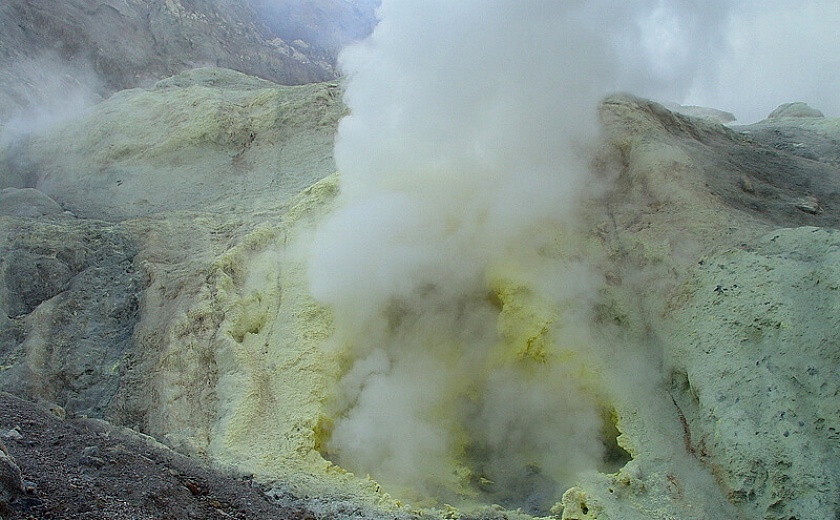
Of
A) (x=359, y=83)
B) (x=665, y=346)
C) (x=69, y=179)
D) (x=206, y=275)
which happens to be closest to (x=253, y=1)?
(x=69, y=179)

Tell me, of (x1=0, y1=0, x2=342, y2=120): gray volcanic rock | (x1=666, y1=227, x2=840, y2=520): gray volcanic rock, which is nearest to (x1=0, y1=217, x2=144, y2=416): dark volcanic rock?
(x1=666, y1=227, x2=840, y2=520): gray volcanic rock

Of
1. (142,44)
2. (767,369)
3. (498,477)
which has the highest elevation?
(142,44)

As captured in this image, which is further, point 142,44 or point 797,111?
point 142,44

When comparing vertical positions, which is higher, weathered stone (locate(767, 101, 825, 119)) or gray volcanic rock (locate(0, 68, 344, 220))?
weathered stone (locate(767, 101, 825, 119))

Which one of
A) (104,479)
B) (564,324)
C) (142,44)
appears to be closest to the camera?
(104,479)

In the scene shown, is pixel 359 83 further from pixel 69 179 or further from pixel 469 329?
pixel 69 179

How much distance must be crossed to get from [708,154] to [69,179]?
883 centimetres

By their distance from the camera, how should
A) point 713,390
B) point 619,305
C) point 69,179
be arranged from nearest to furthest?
point 713,390, point 619,305, point 69,179

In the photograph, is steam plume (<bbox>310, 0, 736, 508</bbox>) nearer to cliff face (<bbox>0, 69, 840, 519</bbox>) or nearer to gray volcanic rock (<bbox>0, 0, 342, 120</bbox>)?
cliff face (<bbox>0, 69, 840, 519</bbox>)

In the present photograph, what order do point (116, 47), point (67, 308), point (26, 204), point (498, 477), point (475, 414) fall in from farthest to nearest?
point (116, 47) < point (26, 204) < point (67, 308) < point (475, 414) < point (498, 477)

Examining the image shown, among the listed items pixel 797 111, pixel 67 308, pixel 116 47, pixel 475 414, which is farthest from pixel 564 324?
pixel 116 47

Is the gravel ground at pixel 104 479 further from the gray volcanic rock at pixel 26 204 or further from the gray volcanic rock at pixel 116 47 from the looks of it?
the gray volcanic rock at pixel 116 47

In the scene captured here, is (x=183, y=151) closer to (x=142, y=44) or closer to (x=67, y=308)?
(x=67, y=308)

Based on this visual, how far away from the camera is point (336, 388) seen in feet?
20.4
